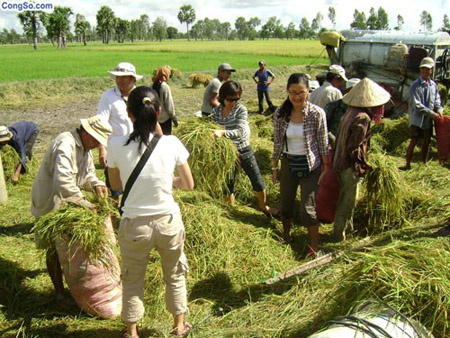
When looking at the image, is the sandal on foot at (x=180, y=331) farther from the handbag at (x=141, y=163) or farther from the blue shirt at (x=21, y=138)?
the blue shirt at (x=21, y=138)

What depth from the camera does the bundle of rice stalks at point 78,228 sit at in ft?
9.48

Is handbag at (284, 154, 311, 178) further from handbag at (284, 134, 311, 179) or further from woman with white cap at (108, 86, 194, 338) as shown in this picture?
woman with white cap at (108, 86, 194, 338)

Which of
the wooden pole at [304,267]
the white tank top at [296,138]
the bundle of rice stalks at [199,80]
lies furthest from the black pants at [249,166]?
the bundle of rice stalks at [199,80]

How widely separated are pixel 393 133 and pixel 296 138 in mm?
4400

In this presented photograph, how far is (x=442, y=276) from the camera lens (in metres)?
2.09

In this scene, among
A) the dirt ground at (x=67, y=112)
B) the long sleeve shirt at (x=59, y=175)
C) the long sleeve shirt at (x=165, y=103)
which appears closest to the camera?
the long sleeve shirt at (x=59, y=175)

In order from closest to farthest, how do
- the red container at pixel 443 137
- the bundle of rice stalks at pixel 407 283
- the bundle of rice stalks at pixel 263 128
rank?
the bundle of rice stalks at pixel 407 283
the red container at pixel 443 137
the bundle of rice stalks at pixel 263 128

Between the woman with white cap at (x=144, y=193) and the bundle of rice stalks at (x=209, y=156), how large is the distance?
5.84 ft

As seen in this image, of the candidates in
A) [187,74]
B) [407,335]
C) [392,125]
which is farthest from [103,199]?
[187,74]

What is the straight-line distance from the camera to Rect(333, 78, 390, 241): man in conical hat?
3.71 m

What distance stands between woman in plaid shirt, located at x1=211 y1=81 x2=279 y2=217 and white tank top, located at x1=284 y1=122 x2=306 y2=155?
2.49 ft

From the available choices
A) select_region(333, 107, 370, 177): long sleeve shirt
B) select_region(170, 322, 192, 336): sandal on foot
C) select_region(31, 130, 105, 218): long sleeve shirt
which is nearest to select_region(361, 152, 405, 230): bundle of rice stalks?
select_region(333, 107, 370, 177): long sleeve shirt

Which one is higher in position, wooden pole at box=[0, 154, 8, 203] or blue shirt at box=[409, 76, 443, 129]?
blue shirt at box=[409, 76, 443, 129]

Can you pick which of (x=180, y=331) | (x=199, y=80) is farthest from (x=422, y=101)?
(x=199, y=80)
